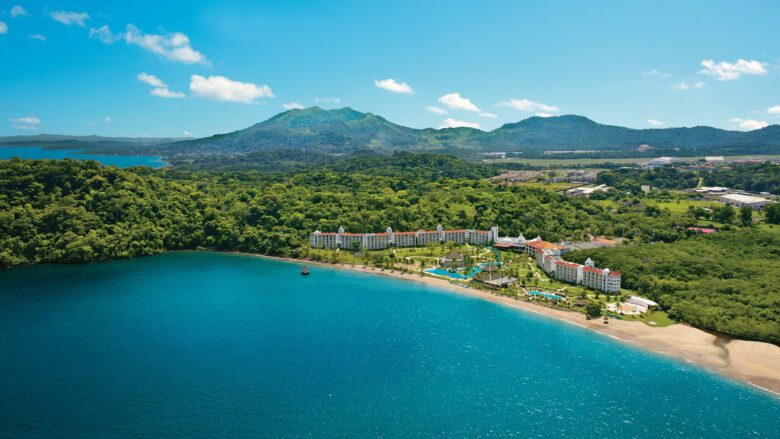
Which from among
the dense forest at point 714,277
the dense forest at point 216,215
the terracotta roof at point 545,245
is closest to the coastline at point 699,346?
the dense forest at point 714,277

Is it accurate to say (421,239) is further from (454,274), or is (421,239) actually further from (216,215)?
(216,215)

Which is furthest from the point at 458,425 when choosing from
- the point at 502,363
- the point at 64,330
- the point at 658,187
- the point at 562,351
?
the point at 658,187

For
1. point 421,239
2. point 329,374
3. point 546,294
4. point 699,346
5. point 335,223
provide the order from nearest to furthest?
point 329,374 → point 699,346 → point 546,294 → point 421,239 → point 335,223

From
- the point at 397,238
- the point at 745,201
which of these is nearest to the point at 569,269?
the point at 397,238

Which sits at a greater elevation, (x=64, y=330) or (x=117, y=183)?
(x=117, y=183)

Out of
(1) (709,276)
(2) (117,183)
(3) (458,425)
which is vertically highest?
(2) (117,183)

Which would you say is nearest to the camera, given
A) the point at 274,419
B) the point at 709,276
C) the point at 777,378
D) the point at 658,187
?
the point at 274,419

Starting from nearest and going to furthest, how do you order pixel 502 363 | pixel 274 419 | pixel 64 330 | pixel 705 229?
pixel 274 419 < pixel 502 363 < pixel 64 330 < pixel 705 229

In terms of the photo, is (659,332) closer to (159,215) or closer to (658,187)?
(159,215)
